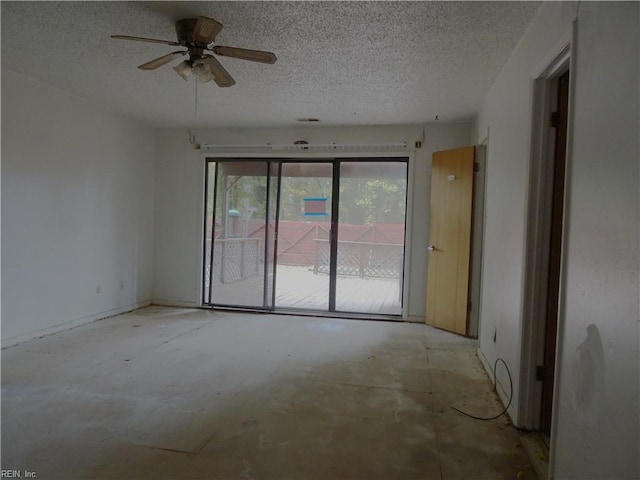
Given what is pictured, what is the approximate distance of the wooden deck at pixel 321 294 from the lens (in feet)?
17.0

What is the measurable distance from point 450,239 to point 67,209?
397 centimetres

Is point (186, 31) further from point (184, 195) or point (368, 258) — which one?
point (368, 258)

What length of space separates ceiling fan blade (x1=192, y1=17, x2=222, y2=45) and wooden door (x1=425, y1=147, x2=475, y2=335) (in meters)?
2.74

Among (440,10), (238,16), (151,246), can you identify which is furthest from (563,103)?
(151,246)

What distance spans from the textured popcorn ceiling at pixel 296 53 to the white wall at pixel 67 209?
0.89ft

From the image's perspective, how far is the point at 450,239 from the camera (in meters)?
4.26

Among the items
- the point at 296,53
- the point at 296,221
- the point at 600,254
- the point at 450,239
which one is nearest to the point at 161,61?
the point at 296,53

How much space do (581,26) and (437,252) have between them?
3.06 metres

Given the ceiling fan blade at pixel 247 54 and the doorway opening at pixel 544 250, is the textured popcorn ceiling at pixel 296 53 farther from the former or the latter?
the doorway opening at pixel 544 250

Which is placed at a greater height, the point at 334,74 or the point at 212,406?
the point at 334,74

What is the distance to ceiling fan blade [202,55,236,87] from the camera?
7.98 feet

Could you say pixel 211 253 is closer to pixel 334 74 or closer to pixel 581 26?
pixel 334 74

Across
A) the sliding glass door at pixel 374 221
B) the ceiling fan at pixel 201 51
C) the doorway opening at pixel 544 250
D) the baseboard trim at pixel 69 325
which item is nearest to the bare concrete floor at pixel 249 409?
the baseboard trim at pixel 69 325

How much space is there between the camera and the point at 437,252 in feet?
14.5
